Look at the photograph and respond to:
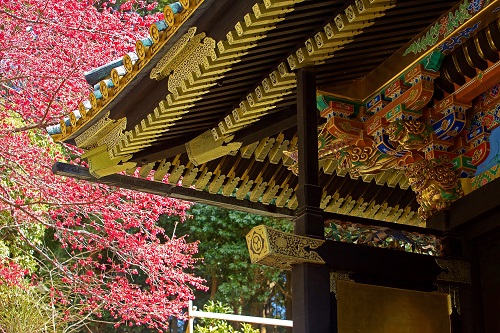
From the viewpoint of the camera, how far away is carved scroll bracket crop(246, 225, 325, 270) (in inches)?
135

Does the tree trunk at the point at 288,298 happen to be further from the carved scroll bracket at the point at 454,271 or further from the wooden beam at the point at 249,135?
the carved scroll bracket at the point at 454,271

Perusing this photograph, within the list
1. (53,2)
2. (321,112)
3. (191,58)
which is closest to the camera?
(191,58)

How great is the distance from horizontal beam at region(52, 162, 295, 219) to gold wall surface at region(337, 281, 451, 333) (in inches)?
75.0

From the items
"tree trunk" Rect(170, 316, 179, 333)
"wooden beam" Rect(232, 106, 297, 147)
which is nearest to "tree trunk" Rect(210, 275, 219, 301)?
"tree trunk" Rect(170, 316, 179, 333)

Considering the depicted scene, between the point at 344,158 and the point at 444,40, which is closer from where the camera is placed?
the point at 444,40

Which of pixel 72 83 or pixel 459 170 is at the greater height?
pixel 72 83

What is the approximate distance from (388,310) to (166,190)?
2.12 m

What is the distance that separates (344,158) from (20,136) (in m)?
5.87

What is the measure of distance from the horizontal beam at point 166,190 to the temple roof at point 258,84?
0.08 metres

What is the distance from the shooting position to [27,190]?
9.59 m

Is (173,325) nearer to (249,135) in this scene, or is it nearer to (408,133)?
(249,135)

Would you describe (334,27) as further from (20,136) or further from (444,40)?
(20,136)

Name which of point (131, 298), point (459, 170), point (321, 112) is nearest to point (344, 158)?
point (321, 112)

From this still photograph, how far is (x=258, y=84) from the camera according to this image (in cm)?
429
